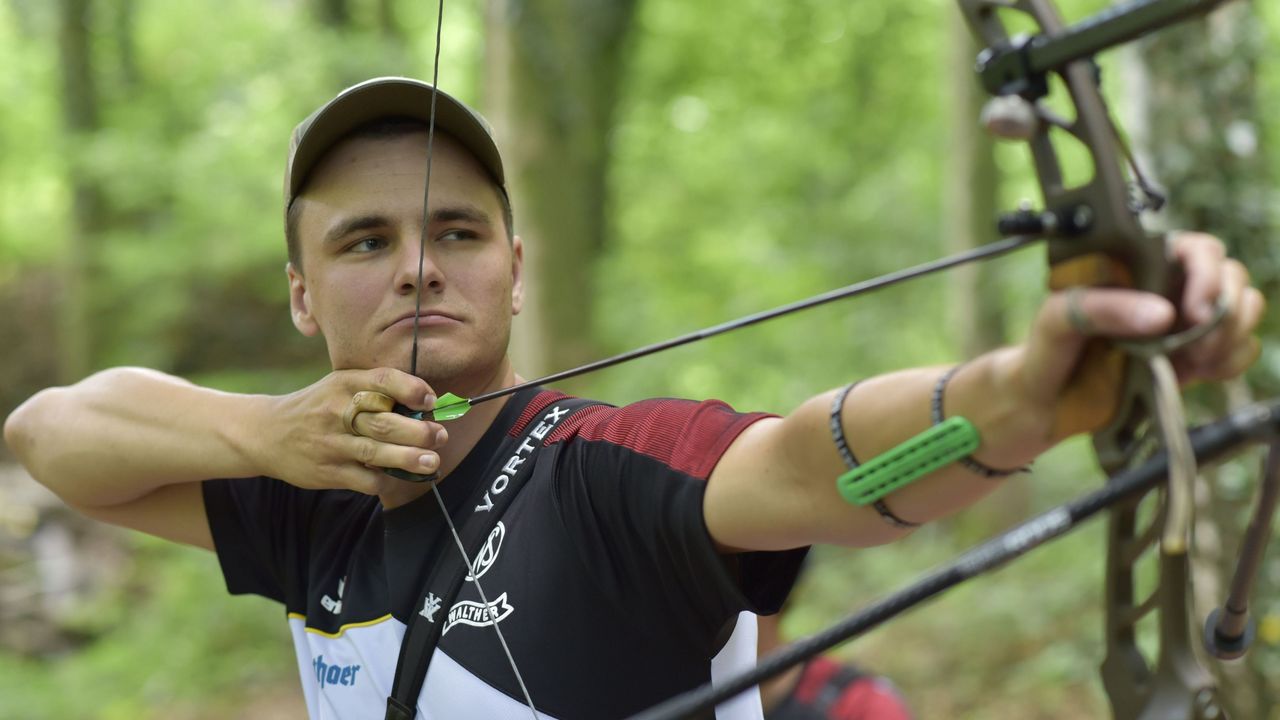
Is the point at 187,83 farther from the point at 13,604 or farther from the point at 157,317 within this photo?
the point at 13,604

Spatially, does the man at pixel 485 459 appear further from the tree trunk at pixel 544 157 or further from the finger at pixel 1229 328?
the tree trunk at pixel 544 157

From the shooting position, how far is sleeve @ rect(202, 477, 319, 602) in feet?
6.25

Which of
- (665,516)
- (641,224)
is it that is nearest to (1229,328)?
(665,516)

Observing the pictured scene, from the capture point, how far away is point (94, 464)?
2016 millimetres

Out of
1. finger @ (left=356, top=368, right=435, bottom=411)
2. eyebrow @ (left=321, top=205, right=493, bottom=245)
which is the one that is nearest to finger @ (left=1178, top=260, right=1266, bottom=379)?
finger @ (left=356, top=368, right=435, bottom=411)

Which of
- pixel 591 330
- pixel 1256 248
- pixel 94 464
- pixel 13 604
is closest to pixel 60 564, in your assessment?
pixel 13 604

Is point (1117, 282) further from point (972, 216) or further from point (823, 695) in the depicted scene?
point (972, 216)

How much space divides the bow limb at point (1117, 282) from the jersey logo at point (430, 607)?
81cm

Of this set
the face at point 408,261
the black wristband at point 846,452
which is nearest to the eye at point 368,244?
the face at point 408,261

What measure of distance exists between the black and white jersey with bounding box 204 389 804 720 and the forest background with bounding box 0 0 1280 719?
3.22 m

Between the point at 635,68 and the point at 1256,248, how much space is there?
6.99 metres

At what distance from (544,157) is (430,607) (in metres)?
4.33

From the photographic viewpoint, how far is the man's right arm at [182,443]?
1.53 m

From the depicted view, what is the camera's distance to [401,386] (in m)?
1.49
